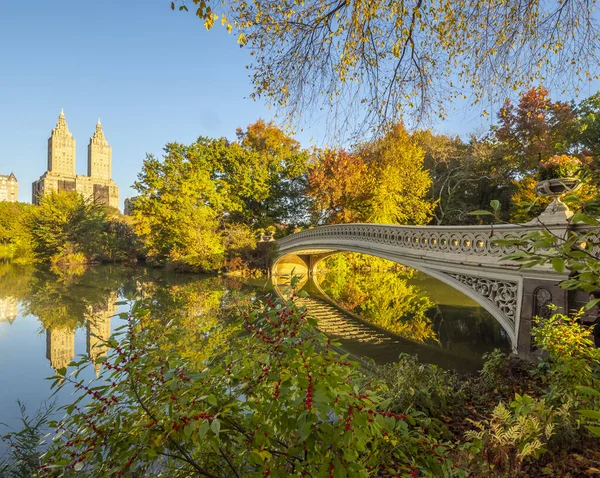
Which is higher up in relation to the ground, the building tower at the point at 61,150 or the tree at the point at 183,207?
the building tower at the point at 61,150

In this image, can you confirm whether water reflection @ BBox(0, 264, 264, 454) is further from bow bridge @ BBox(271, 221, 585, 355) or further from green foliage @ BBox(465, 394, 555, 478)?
bow bridge @ BBox(271, 221, 585, 355)

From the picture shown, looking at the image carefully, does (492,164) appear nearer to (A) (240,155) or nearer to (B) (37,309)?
(A) (240,155)

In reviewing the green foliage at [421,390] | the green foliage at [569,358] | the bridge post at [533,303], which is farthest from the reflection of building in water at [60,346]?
the bridge post at [533,303]

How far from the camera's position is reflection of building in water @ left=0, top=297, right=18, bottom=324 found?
30.7 ft

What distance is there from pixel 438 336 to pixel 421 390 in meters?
4.87

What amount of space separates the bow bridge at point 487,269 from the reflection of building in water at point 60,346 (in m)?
7.13

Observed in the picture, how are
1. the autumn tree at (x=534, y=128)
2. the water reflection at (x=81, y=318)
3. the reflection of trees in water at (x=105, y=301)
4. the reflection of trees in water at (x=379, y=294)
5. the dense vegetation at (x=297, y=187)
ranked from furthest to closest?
the dense vegetation at (x=297, y=187), the autumn tree at (x=534, y=128), the reflection of trees in water at (x=379, y=294), the reflection of trees in water at (x=105, y=301), the water reflection at (x=81, y=318)

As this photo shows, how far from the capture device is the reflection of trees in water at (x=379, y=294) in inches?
363

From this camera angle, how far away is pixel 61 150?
82.2 metres

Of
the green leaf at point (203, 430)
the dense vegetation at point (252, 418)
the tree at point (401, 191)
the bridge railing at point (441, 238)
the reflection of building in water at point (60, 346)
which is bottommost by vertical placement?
the reflection of building in water at point (60, 346)

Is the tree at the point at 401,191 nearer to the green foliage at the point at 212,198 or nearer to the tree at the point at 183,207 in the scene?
the green foliage at the point at 212,198

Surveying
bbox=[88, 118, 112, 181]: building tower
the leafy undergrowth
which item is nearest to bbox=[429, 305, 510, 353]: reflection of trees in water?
the leafy undergrowth

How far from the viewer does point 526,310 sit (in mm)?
4984

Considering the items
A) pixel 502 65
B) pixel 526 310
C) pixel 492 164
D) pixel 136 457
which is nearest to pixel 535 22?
pixel 502 65
